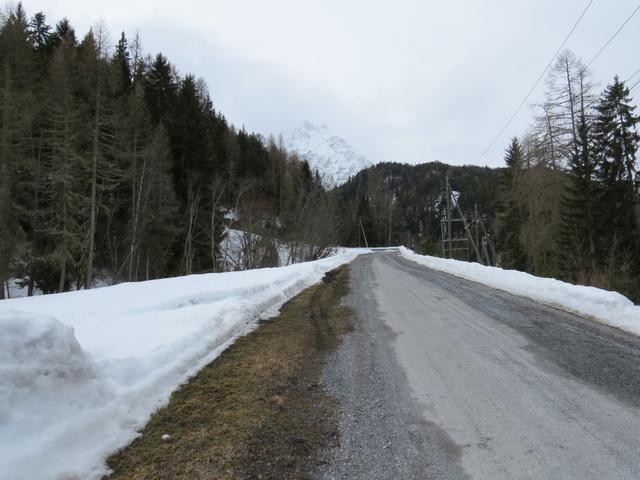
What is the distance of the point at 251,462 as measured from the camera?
2.83 metres

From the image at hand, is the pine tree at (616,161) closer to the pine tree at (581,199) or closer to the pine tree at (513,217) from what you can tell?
the pine tree at (581,199)

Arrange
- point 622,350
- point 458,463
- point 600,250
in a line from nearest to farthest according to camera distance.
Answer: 1. point 458,463
2. point 622,350
3. point 600,250

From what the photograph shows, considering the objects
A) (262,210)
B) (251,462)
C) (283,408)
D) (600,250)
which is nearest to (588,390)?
(283,408)

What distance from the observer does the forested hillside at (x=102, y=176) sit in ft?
74.3

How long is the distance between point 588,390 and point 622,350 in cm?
184

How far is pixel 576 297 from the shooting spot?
8.22m

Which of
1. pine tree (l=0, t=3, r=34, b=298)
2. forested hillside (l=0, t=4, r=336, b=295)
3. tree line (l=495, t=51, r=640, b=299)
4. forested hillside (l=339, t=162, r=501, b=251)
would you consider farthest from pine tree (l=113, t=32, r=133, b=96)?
forested hillside (l=339, t=162, r=501, b=251)

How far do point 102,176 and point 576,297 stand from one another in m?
26.0

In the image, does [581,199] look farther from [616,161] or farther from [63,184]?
[63,184]

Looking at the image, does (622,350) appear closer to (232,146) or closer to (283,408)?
(283,408)

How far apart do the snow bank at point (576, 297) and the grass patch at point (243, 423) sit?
5.06 metres

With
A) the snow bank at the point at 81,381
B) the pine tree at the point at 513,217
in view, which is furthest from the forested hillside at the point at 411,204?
the snow bank at the point at 81,381

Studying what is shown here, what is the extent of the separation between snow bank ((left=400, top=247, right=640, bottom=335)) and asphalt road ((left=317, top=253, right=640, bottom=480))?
0.43 metres

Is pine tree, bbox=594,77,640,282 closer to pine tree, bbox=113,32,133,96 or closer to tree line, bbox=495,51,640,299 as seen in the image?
tree line, bbox=495,51,640,299
